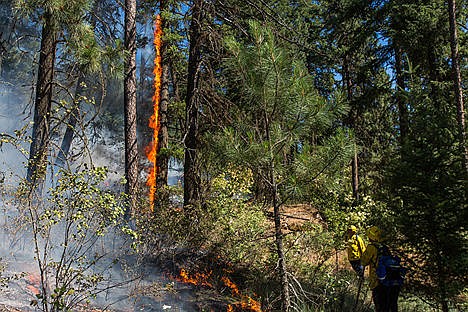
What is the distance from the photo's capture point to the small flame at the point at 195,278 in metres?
8.42

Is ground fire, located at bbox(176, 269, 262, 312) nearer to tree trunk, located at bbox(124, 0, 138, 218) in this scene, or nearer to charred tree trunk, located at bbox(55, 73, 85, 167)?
tree trunk, located at bbox(124, 0, 138, 218)

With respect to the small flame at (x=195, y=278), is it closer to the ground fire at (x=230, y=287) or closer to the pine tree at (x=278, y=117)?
the ground fire at (x=230, y=287)

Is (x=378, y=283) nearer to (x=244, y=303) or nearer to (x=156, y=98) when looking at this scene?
(x=244, y=303)

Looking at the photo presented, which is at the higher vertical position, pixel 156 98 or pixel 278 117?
pixel 156 98

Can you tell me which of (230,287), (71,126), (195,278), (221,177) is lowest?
(230,287)

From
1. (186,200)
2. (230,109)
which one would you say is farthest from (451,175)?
(186,200)

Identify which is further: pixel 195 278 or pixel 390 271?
pixel 195 278

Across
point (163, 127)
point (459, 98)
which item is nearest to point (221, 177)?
point (163, 127)

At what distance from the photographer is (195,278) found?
28.3ft

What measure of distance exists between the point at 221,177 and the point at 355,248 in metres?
3.94

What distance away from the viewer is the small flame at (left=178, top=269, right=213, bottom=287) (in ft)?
27.6

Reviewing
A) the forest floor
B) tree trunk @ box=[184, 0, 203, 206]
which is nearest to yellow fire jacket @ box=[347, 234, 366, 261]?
the forest floor

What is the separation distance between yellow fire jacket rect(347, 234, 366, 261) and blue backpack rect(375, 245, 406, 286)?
75 centimetres

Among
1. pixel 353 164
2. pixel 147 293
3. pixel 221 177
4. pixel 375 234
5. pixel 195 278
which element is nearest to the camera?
pixel 147 293
